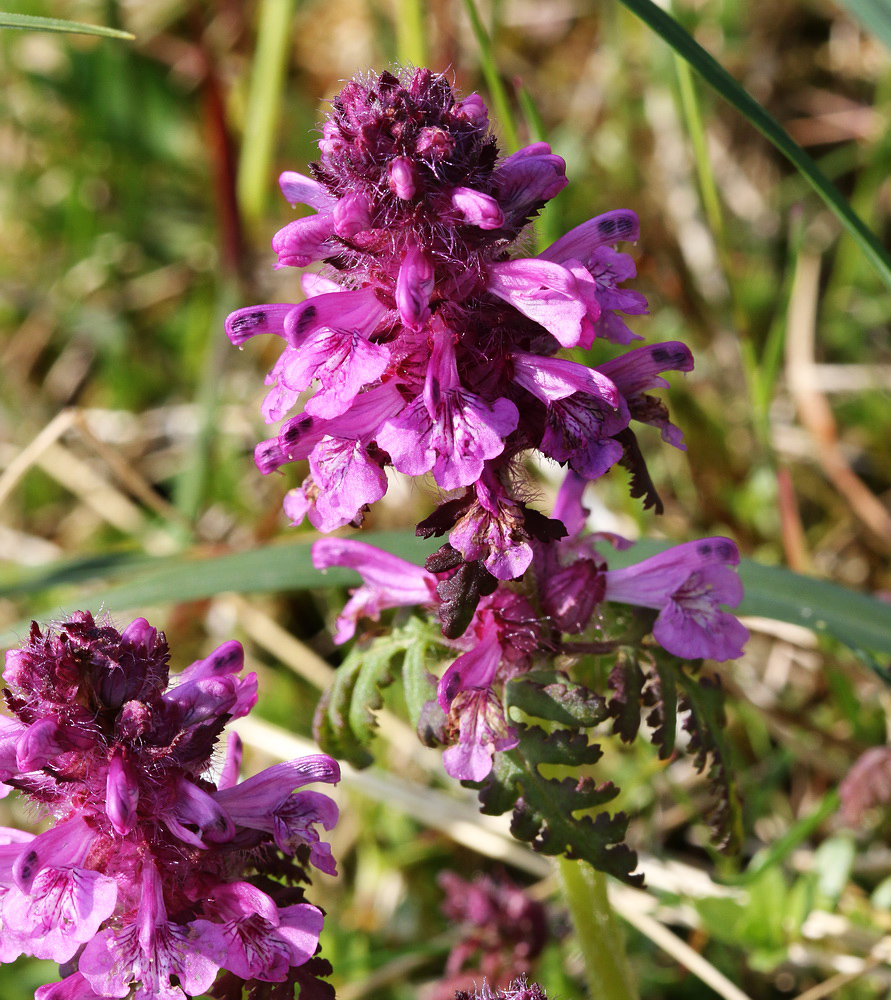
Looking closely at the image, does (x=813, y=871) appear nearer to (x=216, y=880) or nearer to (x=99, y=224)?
(x=216, y=880)

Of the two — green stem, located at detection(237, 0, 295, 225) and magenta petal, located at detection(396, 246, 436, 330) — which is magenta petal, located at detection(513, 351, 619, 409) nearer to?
magenta petal, located at detection(396, 246, 436, 330)

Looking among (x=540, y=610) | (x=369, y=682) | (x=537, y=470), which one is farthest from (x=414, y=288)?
(x=537, y=470)

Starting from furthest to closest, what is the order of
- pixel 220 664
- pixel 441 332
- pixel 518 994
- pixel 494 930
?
1. pixel 494 930
2. pixel 220 664
3. pixel 441 332
4. pixel 518 994

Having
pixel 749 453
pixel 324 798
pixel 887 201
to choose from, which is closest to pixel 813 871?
pixel 324 798

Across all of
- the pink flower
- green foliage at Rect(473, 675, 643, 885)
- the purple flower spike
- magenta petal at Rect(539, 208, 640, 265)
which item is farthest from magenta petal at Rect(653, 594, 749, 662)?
magenta petal at Rect(539, 208, 640, 265)

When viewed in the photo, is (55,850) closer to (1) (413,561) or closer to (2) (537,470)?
(1) (413,561)

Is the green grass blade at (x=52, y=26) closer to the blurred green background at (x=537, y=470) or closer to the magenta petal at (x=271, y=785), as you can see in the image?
the blurred green background at (x=537, y=470)
